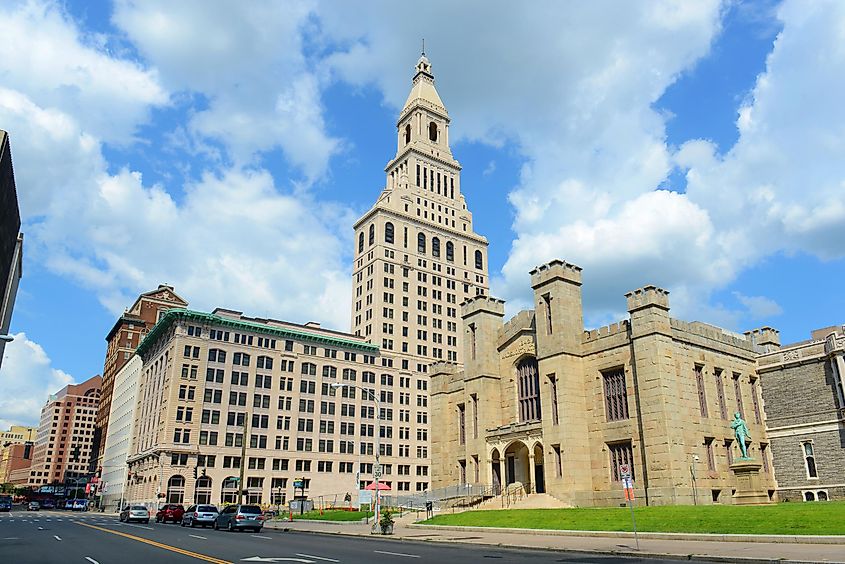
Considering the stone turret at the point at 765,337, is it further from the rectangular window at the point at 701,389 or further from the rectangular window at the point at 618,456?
the rectangular window at the point at 618,456

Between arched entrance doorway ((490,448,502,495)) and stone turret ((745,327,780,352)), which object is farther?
stone turret ((745,327,780,352))

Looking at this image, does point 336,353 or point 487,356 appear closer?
point 487,356

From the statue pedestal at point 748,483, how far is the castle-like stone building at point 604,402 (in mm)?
2026

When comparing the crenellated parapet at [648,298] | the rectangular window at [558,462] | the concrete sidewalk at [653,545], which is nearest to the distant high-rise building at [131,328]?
the rectangular window at [558,462]

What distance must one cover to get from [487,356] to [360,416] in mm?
48114

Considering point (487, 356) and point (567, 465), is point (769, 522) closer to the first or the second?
point (567, 465)

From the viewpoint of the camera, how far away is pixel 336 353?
Answer: 99625 mm

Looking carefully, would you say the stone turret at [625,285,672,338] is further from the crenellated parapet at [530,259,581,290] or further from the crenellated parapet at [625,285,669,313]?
the crenellated parapet at [530,259,581,290]

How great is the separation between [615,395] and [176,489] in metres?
59.7

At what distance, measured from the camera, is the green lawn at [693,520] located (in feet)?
75.8

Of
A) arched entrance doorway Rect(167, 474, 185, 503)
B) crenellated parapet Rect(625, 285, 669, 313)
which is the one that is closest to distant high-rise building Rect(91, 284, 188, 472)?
arched entrance doorway Rect(167, 474, 185, 503)

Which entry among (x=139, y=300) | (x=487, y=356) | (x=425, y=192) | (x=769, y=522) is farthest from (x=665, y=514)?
(x=139, y=300)

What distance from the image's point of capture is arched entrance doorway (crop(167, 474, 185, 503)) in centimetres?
7919

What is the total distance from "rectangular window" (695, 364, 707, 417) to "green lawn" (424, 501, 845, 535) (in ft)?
41.1
